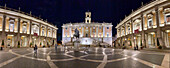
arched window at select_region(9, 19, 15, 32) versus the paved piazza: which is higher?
arched window at select_region(9, 19, 15, 32)

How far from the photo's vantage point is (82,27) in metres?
66.2

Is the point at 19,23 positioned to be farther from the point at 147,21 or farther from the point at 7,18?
the point at 147,21

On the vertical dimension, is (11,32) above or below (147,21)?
below

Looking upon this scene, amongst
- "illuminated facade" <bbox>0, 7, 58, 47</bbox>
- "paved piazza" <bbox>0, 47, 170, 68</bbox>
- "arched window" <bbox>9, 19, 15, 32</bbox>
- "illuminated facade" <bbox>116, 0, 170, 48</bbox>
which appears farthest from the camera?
"arched window" <bbox>9, 19, 15, 32</bbox>

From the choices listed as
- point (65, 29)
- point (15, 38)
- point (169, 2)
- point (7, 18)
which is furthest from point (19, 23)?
point (169, 2)

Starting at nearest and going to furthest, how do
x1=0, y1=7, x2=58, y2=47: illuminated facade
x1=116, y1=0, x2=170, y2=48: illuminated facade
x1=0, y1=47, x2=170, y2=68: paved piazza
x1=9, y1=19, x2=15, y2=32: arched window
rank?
x1=0, y1=47, x2=170, y2=68: paved piazza, x1=116, y1=0, x2=170, y2=48: illuminated facade, x1=0, y1=7, x2=58, y2=47: illuminated facade, x1=9, y1=19, x2=15, y2=32: arched window

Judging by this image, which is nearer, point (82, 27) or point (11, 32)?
point (11, 32)

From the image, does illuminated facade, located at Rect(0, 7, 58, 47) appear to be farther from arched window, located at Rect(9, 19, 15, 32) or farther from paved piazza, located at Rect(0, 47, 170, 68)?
paved piazza, located at Rect(0, 47, 170, 68)

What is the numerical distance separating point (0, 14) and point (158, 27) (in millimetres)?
48627

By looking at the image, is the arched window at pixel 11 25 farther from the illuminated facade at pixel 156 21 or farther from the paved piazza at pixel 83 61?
the illuminated facade at pixel 156 21

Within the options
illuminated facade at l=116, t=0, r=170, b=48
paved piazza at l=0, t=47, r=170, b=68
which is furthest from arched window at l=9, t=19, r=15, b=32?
illuminated facade at l=116, t=0, r=170, b=48

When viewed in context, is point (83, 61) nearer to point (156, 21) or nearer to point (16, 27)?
point (156, 21)

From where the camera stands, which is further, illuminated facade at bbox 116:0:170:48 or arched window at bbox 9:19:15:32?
arched window at bbox 9:19:15:32

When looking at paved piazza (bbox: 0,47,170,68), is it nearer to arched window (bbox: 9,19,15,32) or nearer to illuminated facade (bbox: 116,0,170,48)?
illuminated facade (bbox: 116,0,170,48)
